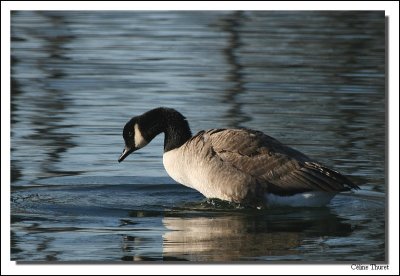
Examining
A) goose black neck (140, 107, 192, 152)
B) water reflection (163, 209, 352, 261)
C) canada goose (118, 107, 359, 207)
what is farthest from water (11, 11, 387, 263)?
goose black neck (140, 107, 192, 152)

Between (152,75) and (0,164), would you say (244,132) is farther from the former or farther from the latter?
(152,75)

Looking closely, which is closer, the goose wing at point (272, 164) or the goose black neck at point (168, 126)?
the goose wing at point (272, 164)

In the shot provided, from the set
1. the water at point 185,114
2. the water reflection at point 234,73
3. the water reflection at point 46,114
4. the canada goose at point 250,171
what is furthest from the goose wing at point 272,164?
the water reflection at point 234,73

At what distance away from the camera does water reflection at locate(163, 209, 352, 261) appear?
9328 mm

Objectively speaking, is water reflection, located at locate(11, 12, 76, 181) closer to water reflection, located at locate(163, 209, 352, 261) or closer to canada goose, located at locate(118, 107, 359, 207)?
canada goose, located at locate(118, 107, 359, 207)

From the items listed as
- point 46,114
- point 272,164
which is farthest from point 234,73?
point 272,164

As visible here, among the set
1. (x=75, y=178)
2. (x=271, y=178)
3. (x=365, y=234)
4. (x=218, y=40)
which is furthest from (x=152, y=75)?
(x=365, y=234)

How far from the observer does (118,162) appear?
1259cm

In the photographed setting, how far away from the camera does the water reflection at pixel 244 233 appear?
30.6 ft

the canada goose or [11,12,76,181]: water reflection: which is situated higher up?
[11,12,76,181]: water reflection

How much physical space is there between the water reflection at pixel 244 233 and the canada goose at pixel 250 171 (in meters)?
0.24

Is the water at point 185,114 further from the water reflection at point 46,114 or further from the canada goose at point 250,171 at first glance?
the canada goose at point 250,171

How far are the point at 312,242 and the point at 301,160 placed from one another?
4.77 feet

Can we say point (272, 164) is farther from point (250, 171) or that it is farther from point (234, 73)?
point (234, 73)
